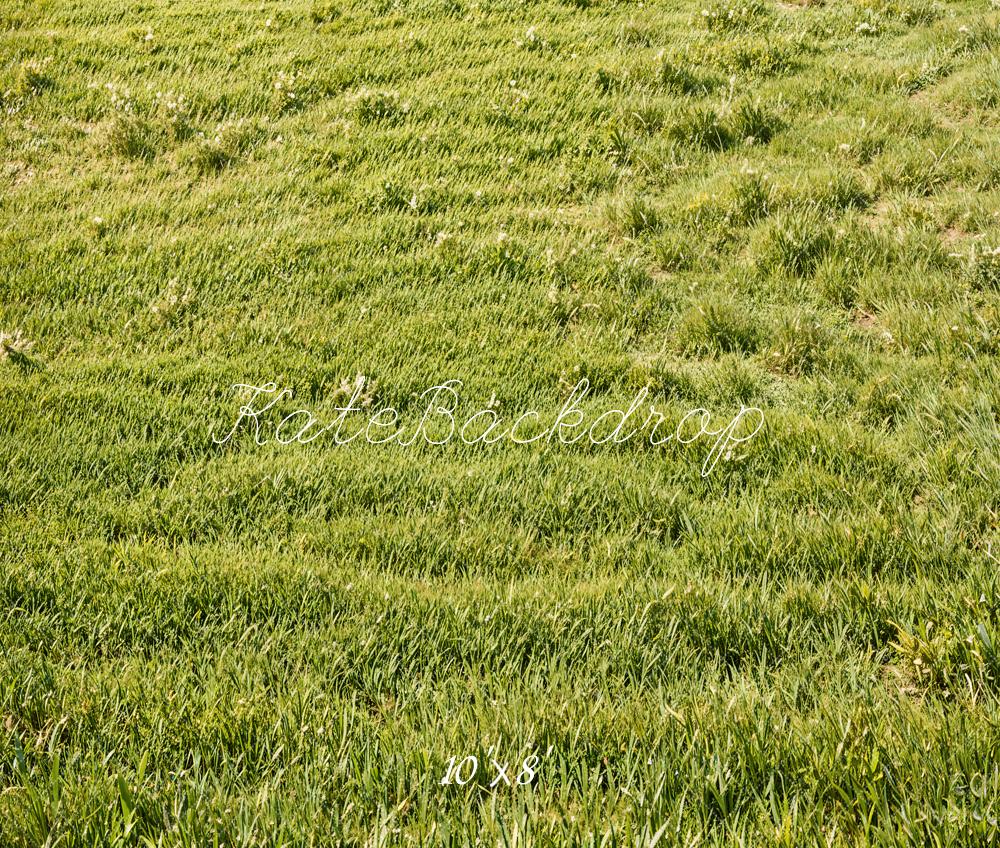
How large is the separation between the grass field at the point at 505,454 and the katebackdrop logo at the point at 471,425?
0.39ft

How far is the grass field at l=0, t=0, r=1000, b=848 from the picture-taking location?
10.3 feet

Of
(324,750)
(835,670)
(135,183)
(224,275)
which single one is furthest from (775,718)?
(135,183)

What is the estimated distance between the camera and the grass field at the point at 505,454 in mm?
3133

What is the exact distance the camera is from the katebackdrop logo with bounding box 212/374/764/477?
542cm

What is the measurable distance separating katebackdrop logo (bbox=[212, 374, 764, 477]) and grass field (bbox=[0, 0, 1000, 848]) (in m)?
0.12

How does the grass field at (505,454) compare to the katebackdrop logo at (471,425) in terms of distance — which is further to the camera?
the katebackdrop logo at (471,425)

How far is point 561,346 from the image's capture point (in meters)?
6.28

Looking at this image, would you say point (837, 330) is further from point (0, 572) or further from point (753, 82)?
point (0, 572)

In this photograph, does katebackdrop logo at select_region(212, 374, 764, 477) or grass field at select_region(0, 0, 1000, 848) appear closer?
grass field at select_region(0, 0, 1000, 848)

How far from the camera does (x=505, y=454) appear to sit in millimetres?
5371

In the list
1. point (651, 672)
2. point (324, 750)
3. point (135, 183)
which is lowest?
point (651, 672)

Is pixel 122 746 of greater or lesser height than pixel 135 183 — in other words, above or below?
below

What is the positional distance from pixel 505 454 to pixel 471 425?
0.36 metres

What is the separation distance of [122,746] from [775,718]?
254 centimetres
